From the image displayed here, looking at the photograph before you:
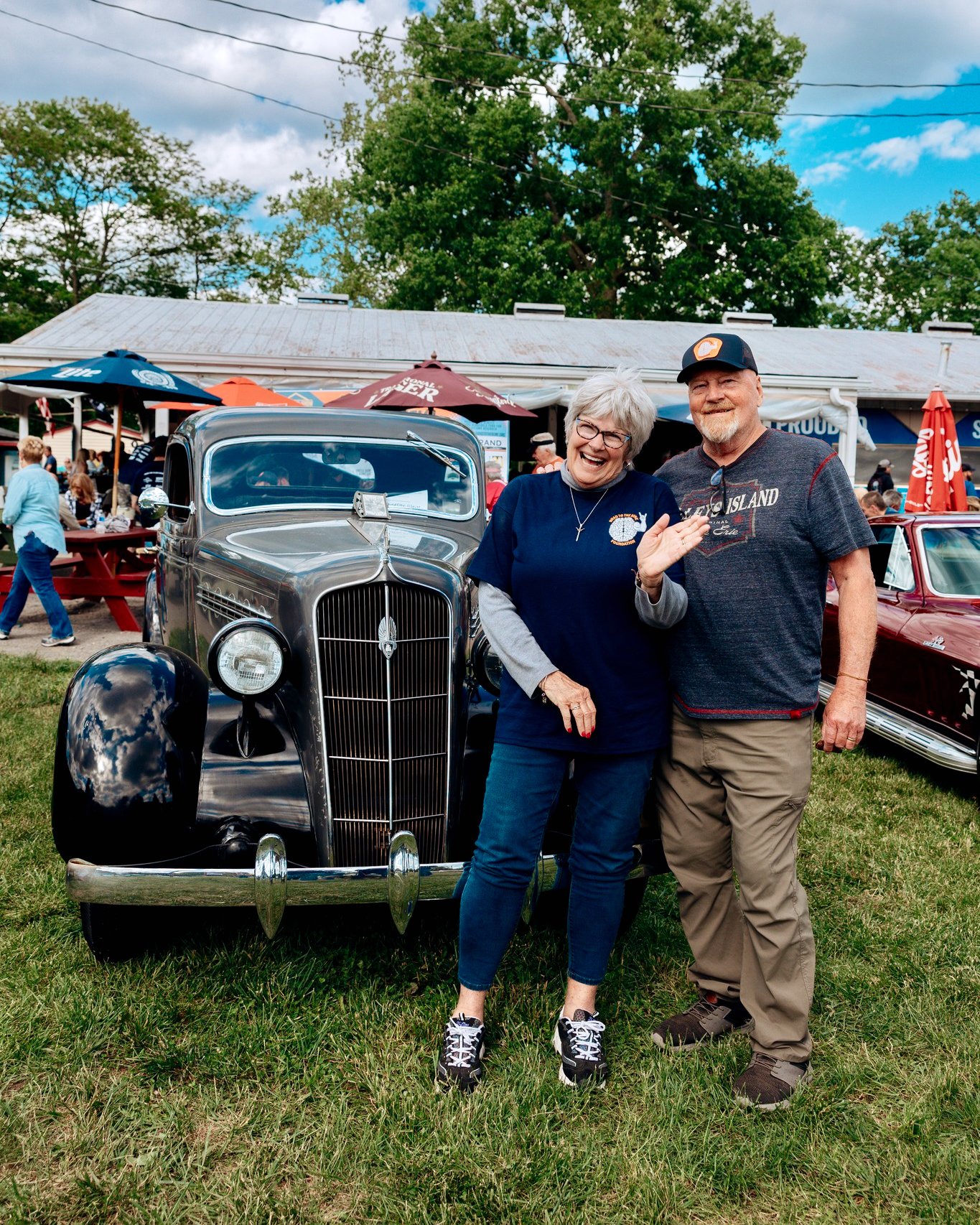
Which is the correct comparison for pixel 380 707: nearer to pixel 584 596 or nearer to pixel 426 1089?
pixel 584 596

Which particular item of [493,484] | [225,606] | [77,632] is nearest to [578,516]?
[225,606]

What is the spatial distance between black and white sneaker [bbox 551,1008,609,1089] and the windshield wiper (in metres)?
2.59

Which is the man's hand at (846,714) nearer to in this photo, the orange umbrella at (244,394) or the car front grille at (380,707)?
the car front grille at (380,707)

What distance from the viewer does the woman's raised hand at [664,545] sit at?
7.18ft

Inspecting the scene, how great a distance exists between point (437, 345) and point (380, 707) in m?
14.7

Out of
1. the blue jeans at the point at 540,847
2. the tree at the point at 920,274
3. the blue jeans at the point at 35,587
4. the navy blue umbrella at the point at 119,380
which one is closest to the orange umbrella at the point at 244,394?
the navy blue umbrella at the point at 119,380

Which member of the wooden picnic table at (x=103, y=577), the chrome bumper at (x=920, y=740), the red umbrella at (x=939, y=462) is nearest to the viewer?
the chrome bumper at (x=920, y=740)

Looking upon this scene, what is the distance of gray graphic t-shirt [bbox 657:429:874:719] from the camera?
237 centimetres

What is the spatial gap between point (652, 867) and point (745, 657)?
80cm

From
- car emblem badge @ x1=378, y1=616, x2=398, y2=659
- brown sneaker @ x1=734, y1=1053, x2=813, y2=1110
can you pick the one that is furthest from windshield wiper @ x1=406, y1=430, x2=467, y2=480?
brown sneaker @ x1=734, y1=1053, x2=813, y2=1110

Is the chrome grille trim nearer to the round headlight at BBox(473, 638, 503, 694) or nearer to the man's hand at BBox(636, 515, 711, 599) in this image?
the round headlight at BBox(473, 638, 503, 694)

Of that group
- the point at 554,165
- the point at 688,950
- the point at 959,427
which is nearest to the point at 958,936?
the point at 688,950

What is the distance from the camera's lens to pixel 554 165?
28.4 metres

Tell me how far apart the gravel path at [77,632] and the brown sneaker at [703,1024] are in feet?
19.4
